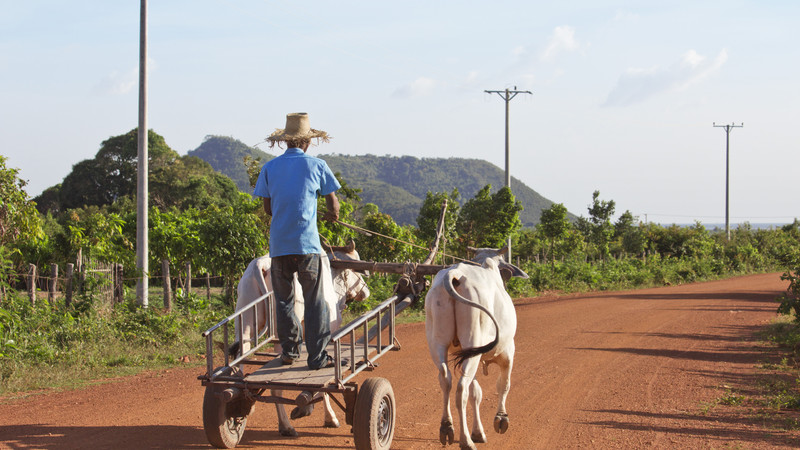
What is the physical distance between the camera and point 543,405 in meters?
8.24

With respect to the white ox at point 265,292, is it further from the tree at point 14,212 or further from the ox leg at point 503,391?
the tree at point 14,212

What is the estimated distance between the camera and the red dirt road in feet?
22.2

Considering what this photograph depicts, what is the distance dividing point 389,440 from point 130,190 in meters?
40.7

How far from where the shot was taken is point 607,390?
9211 millimetres

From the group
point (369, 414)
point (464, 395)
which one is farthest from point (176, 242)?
point (369, 414)

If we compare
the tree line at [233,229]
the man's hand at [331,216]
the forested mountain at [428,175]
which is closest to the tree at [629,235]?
the tree line at [233,229]

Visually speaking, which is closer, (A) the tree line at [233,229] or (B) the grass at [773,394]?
(B) the grass at [773,394]

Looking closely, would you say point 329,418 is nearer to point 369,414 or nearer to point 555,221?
point 369,414

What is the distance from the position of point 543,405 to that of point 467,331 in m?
2.39

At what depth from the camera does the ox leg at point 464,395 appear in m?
6.09

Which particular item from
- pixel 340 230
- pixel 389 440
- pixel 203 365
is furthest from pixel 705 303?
pixel 389 440

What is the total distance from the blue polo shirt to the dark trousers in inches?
3.9

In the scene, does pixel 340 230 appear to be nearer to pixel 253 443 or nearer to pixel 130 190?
pixel 253 443

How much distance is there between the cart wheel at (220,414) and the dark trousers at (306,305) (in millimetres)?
564
